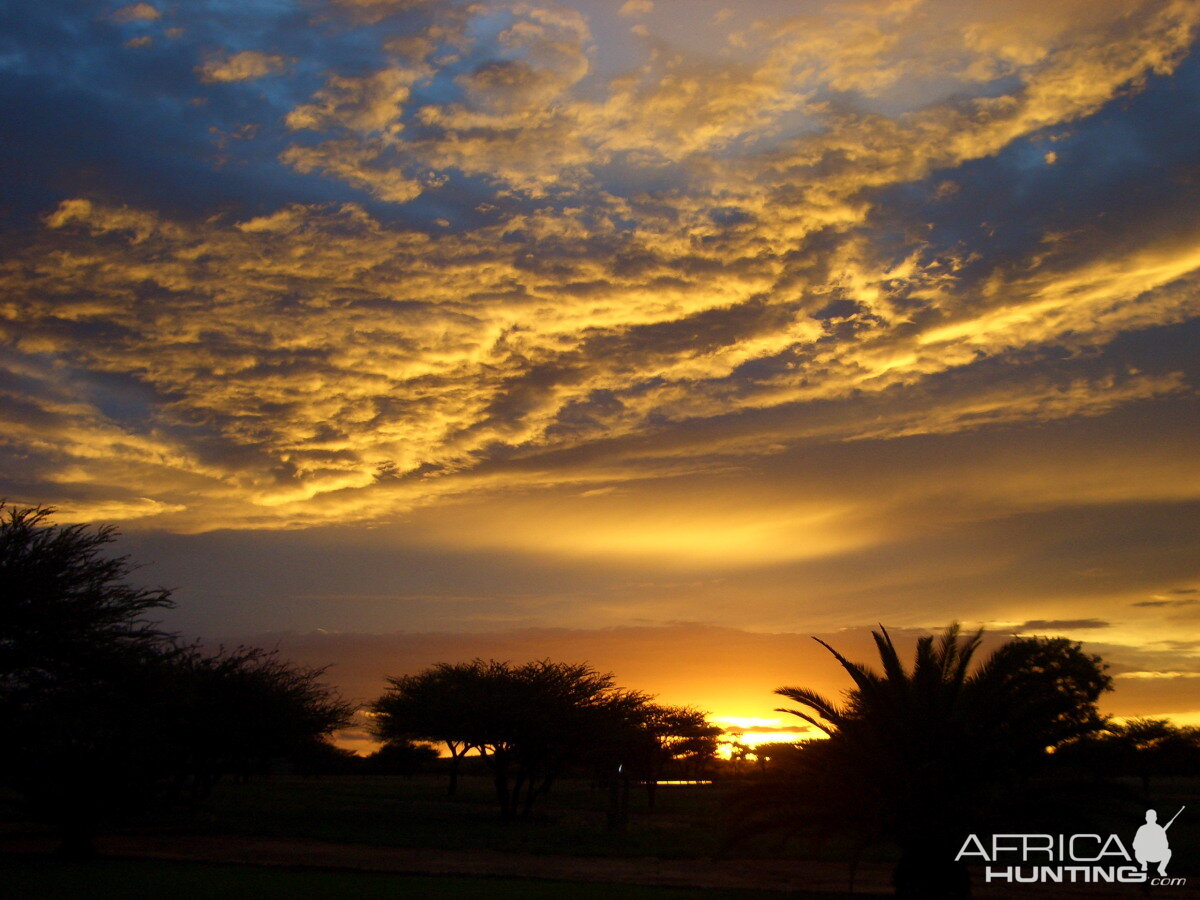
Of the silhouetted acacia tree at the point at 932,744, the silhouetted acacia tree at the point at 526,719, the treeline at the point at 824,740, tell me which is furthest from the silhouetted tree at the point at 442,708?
the silhouetted acacia tree at the point at 932,744

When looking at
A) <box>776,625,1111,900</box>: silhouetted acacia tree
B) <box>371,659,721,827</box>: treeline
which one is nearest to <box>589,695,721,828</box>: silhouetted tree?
<box>371,659,721,827</box>: treeline

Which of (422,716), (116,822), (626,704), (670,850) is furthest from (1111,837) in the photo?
(422,716)

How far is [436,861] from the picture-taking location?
27531 mm

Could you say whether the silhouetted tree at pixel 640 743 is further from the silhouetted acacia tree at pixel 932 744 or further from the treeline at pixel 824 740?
the silhouetted acacia tree at pixel 932 744

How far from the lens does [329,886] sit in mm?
19422

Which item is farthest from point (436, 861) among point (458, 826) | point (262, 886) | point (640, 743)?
point (640, 743)

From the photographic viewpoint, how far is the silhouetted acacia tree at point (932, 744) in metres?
17.1

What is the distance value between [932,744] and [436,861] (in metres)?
16.8

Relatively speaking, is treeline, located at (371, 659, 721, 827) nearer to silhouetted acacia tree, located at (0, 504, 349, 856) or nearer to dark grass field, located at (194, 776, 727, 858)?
dark grass field, located at (194, 776, 727, 858)

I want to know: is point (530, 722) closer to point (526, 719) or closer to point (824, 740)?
point (526, 719)

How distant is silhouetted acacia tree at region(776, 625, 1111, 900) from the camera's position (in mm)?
17078

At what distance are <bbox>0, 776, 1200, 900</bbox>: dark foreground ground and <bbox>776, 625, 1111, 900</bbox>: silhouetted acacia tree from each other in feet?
5.34

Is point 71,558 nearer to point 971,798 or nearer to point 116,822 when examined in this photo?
point 116,822

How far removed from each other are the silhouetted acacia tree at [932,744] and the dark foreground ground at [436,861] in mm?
1628
